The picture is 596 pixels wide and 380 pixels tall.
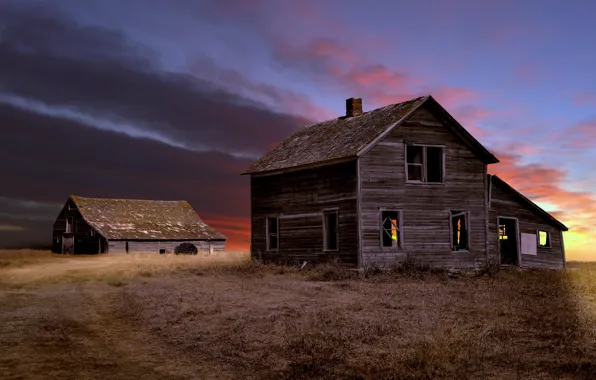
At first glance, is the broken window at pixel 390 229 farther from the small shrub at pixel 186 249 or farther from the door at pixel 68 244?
the door at pixel 68 244

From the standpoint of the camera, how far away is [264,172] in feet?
99.4

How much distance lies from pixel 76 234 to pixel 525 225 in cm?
3432

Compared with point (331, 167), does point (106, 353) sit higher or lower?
lower

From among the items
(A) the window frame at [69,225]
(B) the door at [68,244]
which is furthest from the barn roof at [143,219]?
(B) the door at [68,244]

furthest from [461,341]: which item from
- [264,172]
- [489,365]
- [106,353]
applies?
[264,172]

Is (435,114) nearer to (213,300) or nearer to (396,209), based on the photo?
(396,209)

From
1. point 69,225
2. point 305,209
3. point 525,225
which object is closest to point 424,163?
point 305,209

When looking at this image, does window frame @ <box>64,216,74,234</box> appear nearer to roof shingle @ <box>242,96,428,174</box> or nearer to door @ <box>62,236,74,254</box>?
door @ <box>62,236,74,254</box>

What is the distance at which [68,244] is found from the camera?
5047 cm

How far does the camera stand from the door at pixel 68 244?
1971 inches

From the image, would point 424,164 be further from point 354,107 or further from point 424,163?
point 354,107

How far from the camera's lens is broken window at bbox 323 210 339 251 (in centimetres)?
2683

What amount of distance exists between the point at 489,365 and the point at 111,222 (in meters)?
43.5

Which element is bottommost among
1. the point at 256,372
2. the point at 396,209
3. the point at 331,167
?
the point at 256,372
